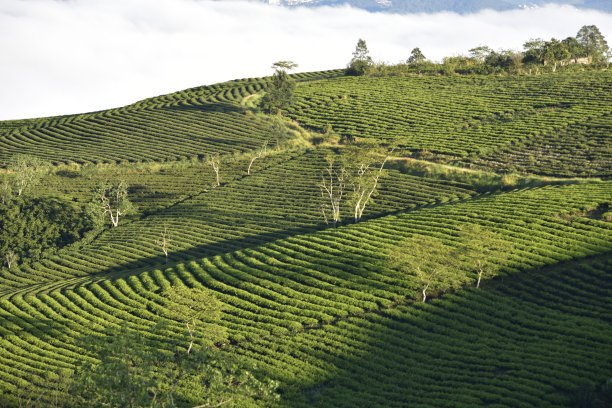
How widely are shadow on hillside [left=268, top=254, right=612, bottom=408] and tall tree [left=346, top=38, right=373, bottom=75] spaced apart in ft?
332

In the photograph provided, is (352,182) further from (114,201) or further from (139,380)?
(139,380)

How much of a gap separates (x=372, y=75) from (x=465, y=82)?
2222 centimetres

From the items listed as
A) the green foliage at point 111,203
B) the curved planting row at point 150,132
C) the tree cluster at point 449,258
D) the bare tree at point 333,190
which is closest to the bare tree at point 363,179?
the bare tree at point 333,190

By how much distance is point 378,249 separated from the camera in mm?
66938

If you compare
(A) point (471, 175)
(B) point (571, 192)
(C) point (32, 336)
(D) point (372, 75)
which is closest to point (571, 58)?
(D) point (372, 75)

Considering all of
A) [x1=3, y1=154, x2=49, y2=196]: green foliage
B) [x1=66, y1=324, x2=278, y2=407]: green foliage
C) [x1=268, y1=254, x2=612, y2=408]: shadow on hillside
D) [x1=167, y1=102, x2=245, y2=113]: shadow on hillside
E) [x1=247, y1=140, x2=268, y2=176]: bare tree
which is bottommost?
[x1=268, y1=254, x2=612, y2=408]: shadow on hillside

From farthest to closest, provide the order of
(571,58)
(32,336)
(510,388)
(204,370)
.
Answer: (571,58) < (32,336) < (510,388) < (204,370)

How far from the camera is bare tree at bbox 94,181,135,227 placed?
3733 inches

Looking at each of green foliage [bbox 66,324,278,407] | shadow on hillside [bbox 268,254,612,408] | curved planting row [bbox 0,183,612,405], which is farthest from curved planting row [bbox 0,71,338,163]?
green foliage [bbox 66,324,278,407]

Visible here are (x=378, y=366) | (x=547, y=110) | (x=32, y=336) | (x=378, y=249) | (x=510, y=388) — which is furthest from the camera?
(x=547, y=110)

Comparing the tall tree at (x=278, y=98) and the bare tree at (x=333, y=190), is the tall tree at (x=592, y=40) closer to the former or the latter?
the tall tree at (x=278, y=98)

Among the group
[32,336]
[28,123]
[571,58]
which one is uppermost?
[571,58]

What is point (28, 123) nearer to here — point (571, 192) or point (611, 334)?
point (571, 192)

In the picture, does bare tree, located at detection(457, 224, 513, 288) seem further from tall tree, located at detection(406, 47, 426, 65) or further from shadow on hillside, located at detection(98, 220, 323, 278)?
tall tree, located at detection(406, 47, 426, 65)
